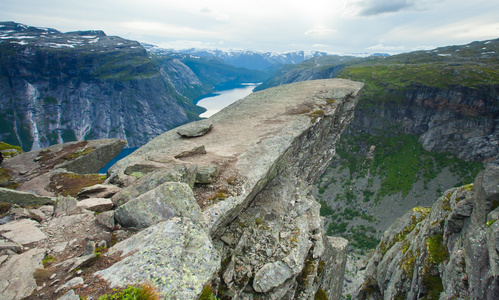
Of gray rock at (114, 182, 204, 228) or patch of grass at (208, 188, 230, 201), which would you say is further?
patch of grass at (208, 188, 230, 201)

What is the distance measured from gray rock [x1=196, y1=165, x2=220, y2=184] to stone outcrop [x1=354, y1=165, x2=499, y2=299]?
1592cm

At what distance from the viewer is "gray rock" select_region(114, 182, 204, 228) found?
10117mm

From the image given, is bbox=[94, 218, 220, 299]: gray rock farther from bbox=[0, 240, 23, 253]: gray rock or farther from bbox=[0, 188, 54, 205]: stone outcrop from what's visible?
bbox=[0, 188, 54, 205]: stone outcrop

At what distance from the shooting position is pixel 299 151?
27438 mm

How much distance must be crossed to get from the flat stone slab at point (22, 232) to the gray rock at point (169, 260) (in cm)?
336

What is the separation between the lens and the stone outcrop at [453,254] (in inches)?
511

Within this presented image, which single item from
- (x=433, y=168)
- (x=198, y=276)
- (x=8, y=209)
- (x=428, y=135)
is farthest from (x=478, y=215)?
(x=428, y=135)

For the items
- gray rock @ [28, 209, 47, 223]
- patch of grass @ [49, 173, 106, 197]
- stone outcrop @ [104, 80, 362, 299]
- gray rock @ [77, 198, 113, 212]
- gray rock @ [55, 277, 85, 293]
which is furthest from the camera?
patch of grass @ [49, 173, 106, 197]

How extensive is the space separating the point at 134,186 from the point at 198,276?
6.97 m

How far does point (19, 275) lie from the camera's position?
284 inches

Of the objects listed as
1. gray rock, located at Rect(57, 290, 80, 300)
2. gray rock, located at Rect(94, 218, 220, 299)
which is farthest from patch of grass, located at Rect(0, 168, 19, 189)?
gray rock, located at Rect(57, 290, 80, 300)

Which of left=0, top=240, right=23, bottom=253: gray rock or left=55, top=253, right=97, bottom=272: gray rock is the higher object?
left=0, top=240, right=23, bottom=253: gray rock

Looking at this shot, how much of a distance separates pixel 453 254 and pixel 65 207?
958 inches

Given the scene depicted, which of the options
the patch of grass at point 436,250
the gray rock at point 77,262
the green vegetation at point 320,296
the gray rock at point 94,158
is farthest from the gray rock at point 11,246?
the patch of grass at point 436,250
